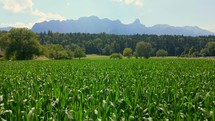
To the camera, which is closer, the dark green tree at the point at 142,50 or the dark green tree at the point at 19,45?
the dark green tree at the point at 19,45

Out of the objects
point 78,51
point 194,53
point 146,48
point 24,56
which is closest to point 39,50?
point 24,56

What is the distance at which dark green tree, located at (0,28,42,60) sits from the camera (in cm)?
9606

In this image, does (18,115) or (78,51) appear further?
(78,51)

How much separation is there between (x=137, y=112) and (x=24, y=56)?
95302 mm

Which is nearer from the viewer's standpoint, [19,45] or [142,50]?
[19,45]

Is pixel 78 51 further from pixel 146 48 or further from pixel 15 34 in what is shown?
pixel 15 34

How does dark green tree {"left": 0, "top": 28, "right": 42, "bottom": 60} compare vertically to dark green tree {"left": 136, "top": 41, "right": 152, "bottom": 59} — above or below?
above

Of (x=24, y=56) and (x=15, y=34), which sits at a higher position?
(x=15, y=34)

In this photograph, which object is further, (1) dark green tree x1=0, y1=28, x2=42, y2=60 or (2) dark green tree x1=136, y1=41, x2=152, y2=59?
(2) dark green tree x1=136, y1=41, x2=152, y2=59

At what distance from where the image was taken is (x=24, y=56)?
322ft

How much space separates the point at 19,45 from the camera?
9650 cm

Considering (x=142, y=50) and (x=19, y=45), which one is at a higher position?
(x=19, y=45)

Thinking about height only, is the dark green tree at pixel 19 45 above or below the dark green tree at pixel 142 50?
above

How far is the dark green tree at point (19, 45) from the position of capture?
315ft
